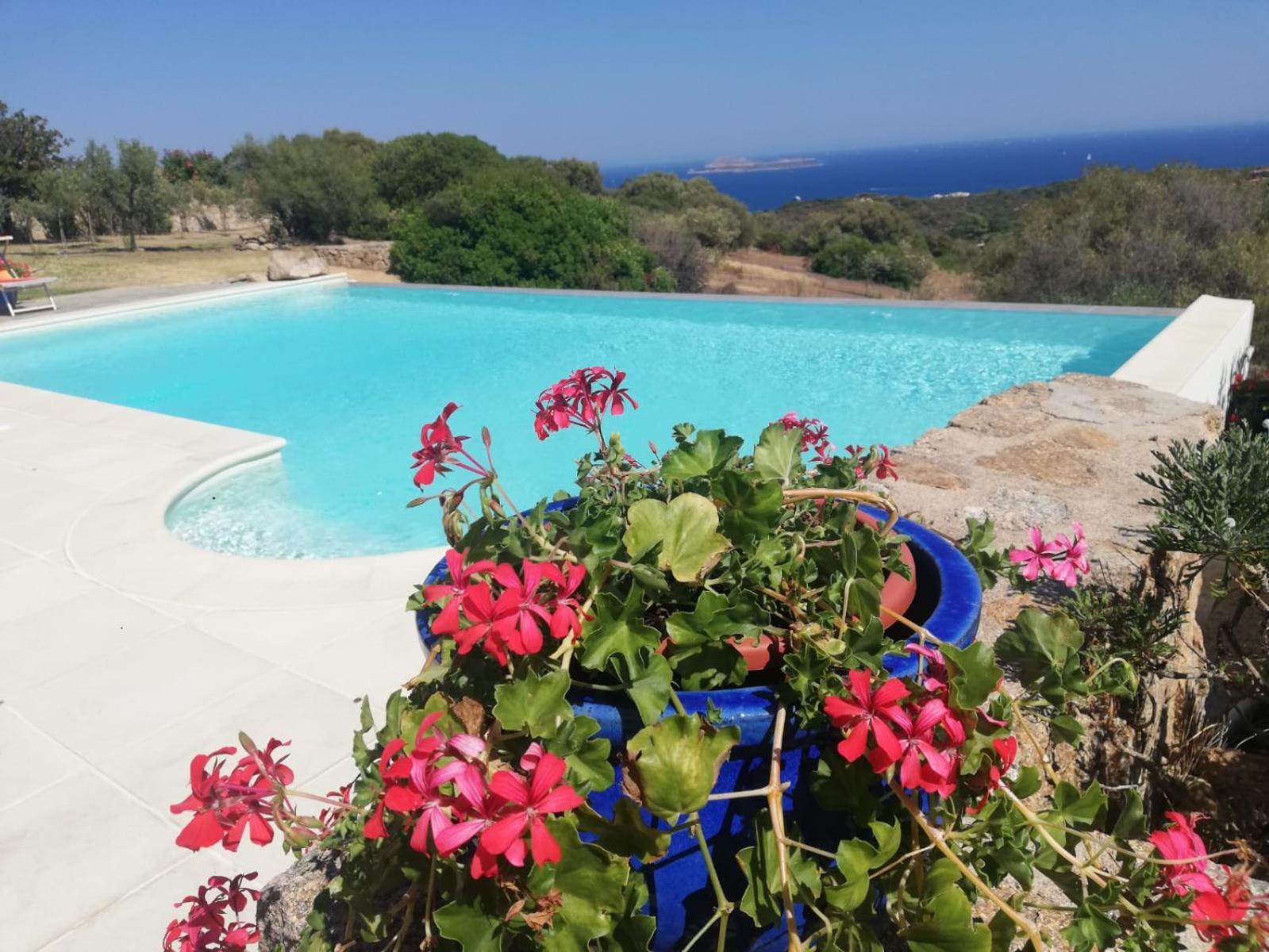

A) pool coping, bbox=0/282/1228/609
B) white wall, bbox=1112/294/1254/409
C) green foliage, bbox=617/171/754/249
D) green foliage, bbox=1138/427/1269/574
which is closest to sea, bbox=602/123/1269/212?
green foliage, bbox=617/171/754/249

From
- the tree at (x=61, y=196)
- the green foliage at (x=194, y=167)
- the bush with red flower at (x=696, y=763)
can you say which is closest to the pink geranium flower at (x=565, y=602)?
the bush with red flower at (x=696, y=763)

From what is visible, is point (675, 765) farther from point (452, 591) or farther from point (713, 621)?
point (452, 591)

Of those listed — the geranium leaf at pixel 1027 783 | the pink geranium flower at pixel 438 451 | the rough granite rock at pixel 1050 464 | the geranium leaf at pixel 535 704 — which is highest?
the pink geranium flower at pixel 438 451

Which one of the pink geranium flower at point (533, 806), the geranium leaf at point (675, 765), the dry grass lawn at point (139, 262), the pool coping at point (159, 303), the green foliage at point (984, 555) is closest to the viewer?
the pink geranium flower at point (533, 806)

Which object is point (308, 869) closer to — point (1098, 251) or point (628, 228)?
point (1098, 251)

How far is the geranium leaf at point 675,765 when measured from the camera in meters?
0.72

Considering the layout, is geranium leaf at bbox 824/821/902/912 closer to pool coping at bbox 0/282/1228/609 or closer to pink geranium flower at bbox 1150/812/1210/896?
pink geranium flower at bbox 1150/812/1210/896

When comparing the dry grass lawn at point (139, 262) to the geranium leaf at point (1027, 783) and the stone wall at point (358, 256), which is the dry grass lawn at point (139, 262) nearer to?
the stone wall at point (358, 256)

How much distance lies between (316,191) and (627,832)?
64.1ft

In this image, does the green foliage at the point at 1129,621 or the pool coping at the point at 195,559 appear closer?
the green foliage at the point at 1129,621

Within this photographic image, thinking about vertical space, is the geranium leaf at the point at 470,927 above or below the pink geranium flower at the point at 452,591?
below

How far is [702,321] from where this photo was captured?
34.4ft

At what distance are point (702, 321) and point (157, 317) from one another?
7.84 metres

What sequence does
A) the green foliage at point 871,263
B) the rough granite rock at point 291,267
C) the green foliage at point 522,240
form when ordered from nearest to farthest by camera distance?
the green foliage at point 522,240, the rough granite rock at point 291,267, the green foliage at point 871,263
